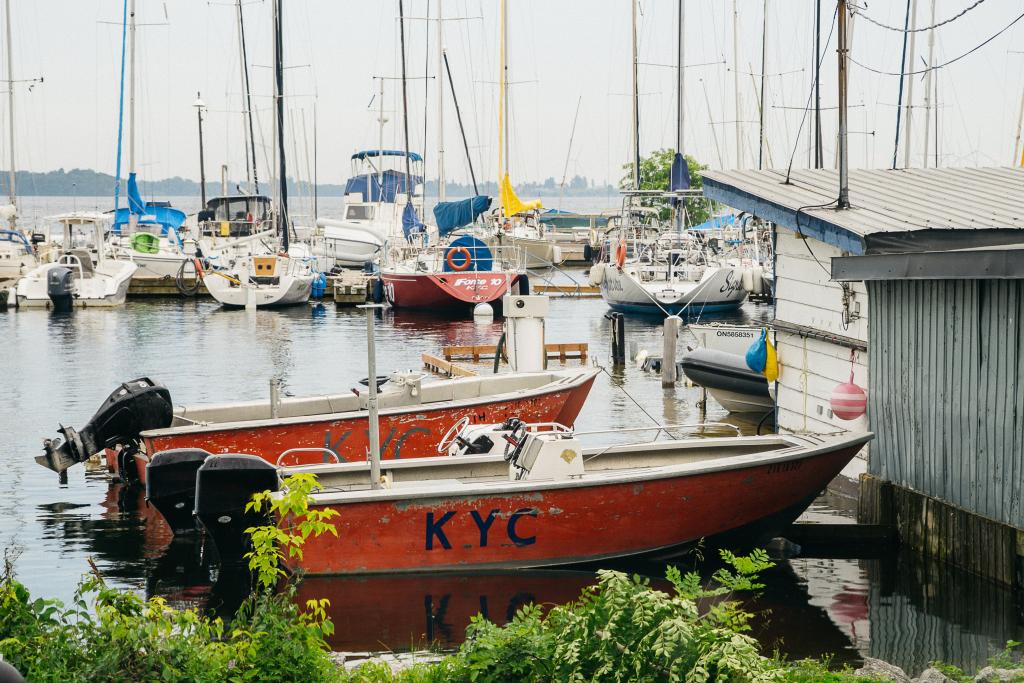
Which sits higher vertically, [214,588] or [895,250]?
[895,250]

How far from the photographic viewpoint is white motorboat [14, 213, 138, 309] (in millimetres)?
44906

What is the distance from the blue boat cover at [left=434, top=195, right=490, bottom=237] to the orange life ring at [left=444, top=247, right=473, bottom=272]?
1290 mm

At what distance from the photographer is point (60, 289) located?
1756 inches


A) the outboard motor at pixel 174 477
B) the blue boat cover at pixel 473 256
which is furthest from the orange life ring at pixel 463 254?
the outboard motor at pixel 174 477

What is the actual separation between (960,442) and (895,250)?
78.9 inches

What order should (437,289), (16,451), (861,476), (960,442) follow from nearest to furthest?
(960,442) < (861,476) < (16,451) < (437,289)

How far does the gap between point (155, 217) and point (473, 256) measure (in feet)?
73.5

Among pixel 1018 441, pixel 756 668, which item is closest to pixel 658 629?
pixel 756 668

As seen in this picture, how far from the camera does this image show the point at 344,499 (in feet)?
36.2

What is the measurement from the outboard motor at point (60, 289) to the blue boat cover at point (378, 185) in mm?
25354

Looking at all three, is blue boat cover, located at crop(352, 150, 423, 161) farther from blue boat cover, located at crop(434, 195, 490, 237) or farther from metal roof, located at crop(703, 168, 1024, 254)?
metal roof, located at crop(703, 168, 1024, 254)

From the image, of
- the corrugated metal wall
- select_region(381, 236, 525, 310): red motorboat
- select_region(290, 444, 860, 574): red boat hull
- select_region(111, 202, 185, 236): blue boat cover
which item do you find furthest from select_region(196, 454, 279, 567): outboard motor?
select_region(111, 202, 185, 236): blue boat cover

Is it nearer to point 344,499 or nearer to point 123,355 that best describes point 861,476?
point 344,499

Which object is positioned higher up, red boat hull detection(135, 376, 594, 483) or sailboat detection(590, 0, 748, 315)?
sailboat detection(590, 0, 748, 315)
